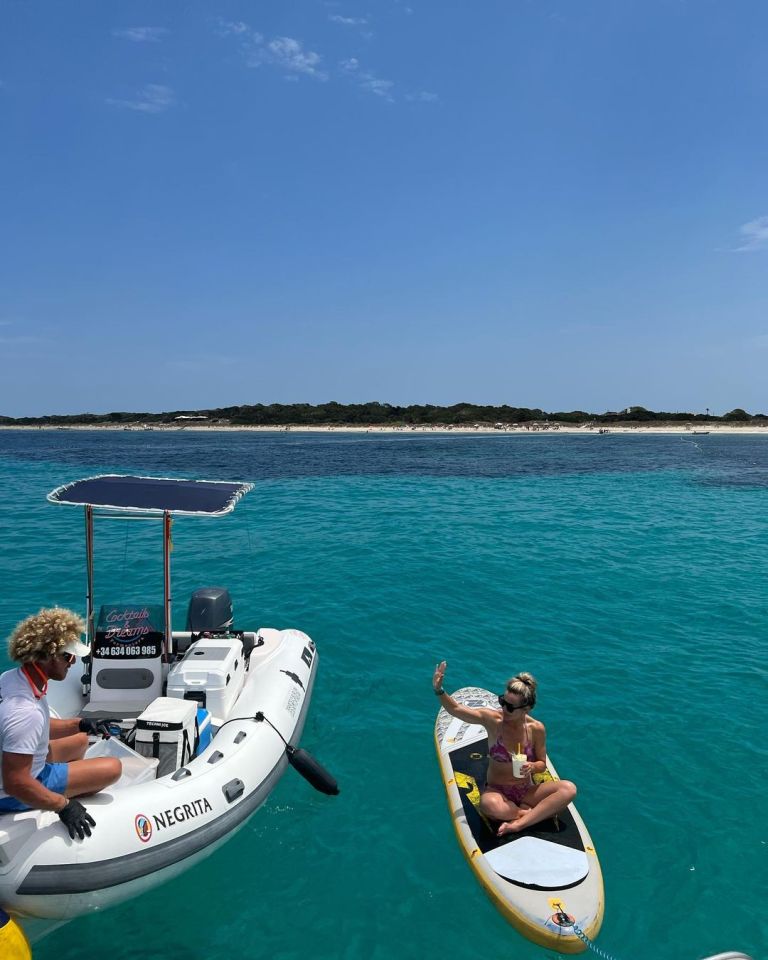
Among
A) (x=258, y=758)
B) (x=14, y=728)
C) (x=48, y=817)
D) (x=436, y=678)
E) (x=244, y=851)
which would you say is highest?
(x=14, y=728)

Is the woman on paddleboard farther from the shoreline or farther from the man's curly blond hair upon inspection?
the shoreline

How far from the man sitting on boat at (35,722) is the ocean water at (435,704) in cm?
128

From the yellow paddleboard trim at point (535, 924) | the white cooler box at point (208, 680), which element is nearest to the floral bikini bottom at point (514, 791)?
the yellow paddleboard trim at point (535, 924)

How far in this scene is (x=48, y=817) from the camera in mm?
4527

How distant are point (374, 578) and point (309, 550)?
3557 mm

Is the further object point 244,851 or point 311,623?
point 311,623

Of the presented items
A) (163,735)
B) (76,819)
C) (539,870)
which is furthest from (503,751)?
(76,819)

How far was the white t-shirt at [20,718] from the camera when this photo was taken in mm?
4117

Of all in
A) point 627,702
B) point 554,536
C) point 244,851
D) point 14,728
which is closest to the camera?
point 14,728

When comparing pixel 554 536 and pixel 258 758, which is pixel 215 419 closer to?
pixel 554 536

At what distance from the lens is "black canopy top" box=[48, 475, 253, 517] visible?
24.2ft

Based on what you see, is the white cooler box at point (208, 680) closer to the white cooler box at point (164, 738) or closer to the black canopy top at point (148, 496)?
the white cooler box at point (164, 738)

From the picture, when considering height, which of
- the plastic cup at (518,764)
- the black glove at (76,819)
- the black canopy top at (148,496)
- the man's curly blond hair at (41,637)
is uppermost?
the black canopy top at (148,496)

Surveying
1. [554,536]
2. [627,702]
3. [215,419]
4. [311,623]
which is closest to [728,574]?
[554,536]
